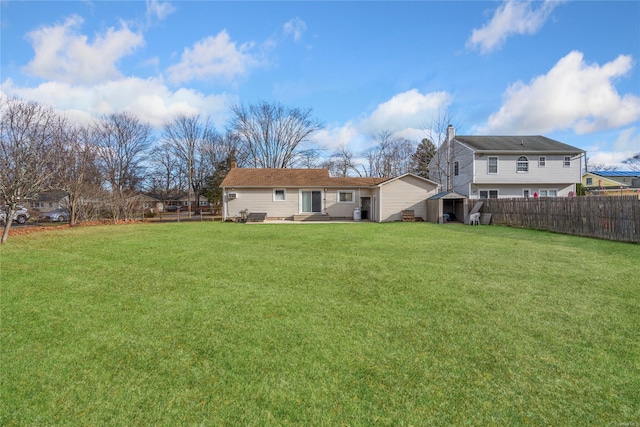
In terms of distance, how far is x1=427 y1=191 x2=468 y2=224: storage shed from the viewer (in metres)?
18.8

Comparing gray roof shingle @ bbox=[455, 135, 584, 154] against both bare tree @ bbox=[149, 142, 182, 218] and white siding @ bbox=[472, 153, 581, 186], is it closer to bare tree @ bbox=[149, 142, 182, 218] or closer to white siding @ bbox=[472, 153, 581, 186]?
white siding @ bbox=[472, 153, 581, 186]

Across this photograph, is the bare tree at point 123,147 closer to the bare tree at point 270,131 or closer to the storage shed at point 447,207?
the bare tree at point 270,131

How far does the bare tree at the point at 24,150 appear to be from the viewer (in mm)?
12102

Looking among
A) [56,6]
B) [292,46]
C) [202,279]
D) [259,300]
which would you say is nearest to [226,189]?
[292,46]

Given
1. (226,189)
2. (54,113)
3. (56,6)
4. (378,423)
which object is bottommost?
(378,423)

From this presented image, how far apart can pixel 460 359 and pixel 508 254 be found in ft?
20.1

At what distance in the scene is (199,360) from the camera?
9.20ft

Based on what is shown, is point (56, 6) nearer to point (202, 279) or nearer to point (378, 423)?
point (202, 279)

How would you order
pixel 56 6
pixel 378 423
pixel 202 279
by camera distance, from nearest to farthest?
1. pixel 378 423
2. pixel 202 279
3. pixel 56 6

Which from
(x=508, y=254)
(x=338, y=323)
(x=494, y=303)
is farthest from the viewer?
(x=508, y=254)

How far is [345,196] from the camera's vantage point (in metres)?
22.4

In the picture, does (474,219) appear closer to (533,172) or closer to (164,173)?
(533,172)

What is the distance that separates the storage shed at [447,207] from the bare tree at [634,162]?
1584 inches

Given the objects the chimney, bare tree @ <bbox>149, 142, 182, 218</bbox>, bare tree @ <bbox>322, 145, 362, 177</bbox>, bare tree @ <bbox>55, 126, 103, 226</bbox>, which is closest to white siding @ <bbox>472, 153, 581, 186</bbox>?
the chimney
